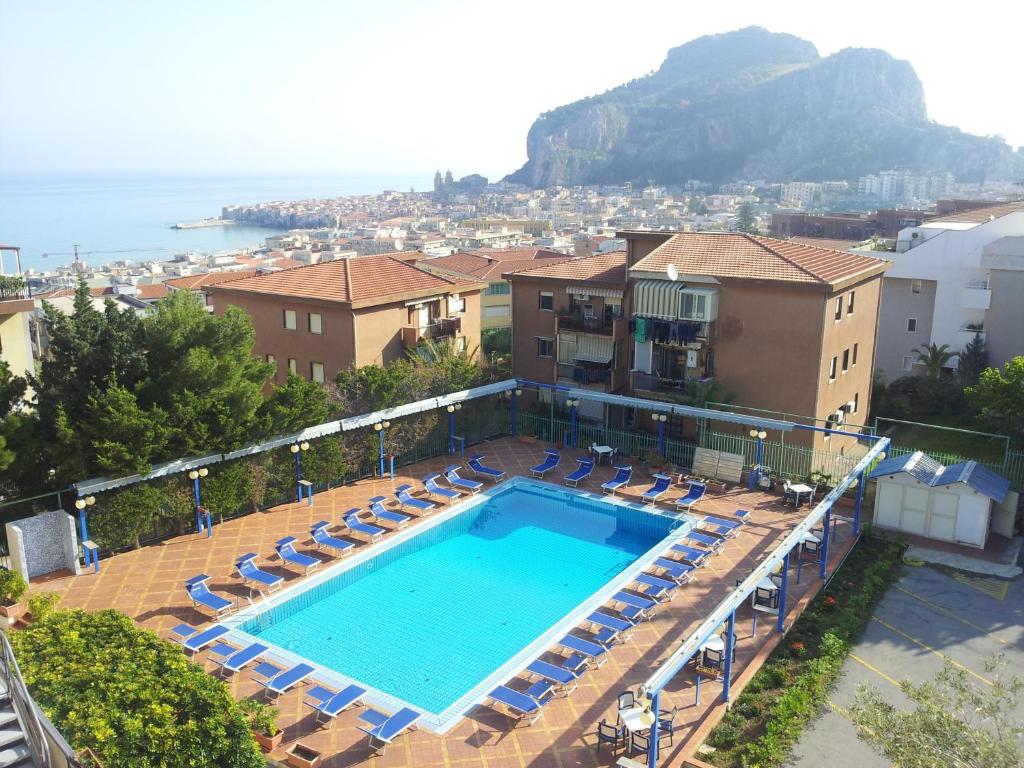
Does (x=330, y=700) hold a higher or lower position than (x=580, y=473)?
higher

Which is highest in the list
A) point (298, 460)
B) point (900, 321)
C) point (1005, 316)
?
point (1005, 316)

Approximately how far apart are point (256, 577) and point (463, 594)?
439 cm

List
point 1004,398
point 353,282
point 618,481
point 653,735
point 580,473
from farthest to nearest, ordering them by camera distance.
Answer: point 353,282 < point 580,473 < point 618,481 < point 1004,398 < point 653,735

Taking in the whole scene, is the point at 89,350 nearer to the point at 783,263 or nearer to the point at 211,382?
the point at 211,382

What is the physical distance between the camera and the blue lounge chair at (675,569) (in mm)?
18172

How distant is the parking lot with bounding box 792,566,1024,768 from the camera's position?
12664 millimetres

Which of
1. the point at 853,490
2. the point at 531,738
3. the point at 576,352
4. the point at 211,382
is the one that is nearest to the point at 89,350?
the point at 211,382

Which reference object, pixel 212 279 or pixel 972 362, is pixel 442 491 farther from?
pixel 212 279

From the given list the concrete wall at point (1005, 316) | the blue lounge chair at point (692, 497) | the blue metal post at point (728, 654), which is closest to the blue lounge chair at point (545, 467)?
the blue lounge chair at point (692, 497)

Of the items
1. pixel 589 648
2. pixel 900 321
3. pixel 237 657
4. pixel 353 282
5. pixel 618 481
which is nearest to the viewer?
pixel 237 657

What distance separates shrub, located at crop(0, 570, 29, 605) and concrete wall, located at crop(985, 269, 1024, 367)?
3395 centimetres

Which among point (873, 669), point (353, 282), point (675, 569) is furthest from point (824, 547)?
point (353, 282)

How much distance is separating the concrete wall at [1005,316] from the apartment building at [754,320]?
7417 mm

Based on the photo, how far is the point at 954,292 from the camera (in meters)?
34.8
